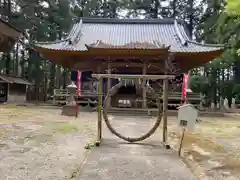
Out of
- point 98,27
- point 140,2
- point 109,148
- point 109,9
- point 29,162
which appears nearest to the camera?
point 29,162

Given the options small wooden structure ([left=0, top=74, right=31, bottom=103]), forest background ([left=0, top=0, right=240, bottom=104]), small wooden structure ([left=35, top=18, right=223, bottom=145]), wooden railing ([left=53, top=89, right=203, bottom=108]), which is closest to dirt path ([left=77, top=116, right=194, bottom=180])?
small wooden structure ([left=35, top=18, right=223, bottom=145])

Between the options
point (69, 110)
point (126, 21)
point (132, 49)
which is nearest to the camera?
point (69, 110)

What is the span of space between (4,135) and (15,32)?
2.75 meters

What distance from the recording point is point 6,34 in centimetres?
804

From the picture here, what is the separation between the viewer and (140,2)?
3197 centimetres

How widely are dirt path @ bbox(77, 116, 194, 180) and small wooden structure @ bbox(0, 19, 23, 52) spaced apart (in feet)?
12.0

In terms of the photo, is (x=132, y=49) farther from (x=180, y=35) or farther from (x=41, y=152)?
(x=41, y=152)

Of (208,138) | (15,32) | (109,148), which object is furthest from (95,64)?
(109,148)

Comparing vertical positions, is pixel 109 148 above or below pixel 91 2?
below

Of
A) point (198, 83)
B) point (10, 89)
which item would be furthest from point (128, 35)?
point (10, 89)

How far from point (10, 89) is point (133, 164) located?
68.4 ft

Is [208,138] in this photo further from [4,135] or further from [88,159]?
[4,135]

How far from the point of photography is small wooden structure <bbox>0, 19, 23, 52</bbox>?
754 cm

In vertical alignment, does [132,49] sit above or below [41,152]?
above
